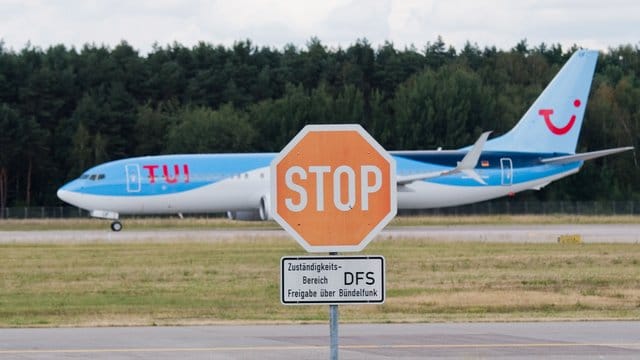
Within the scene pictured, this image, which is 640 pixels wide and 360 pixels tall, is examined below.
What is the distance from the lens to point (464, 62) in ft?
316

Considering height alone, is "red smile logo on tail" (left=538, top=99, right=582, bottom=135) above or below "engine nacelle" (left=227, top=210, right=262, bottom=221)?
above

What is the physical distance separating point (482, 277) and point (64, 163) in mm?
56218

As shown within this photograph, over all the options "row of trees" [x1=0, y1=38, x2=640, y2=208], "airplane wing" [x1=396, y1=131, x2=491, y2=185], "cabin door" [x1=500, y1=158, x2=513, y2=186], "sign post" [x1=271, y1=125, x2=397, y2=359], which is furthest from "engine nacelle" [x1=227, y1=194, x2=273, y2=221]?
"sign post" [x1=271, y1=125, x2=397, y2=359]

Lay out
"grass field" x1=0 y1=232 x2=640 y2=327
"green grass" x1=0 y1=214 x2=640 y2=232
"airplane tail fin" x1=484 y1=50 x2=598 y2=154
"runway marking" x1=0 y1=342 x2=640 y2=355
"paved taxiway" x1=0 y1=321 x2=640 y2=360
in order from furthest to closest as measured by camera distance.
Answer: "airplane tail fin" x1=484 y1=50 x2=598 y2=154 → "green grass" x1=0 y1=214 x2=640 y2=232 → "grass field" x1=0 y1=232 x2=640 y2=327 → "runway marking" x1=0 y1=342 x2=640 y2=355 → "paved taxiway" x1=0 y1=321 x2=640 y2=360

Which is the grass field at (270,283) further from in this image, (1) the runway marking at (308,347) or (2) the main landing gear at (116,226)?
(2) the main landing gear at (116,226)

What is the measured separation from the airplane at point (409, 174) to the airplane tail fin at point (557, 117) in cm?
4

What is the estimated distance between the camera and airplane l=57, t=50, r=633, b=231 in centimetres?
5634

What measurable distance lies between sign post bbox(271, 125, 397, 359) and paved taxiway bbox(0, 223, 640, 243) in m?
37.2

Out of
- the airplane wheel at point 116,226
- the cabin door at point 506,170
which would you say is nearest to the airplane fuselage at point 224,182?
the cabin door at point 506,170

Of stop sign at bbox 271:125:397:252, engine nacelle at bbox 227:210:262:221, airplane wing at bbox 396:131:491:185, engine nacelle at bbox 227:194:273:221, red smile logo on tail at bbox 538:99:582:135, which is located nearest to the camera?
stop sign at bbox 271:125:397:252

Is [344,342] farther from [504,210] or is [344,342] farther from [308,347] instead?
[504,210]

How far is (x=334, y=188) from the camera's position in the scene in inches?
353

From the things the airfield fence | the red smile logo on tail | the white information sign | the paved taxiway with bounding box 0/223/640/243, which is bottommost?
the airfield fence

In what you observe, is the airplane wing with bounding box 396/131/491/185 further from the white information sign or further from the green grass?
the white information sign
